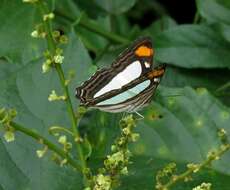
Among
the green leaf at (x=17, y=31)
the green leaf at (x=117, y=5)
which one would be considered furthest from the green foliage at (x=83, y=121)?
the green leaf at (x=117, y=5)

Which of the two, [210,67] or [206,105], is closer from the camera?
[206,105]

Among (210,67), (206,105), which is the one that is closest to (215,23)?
(210,67)

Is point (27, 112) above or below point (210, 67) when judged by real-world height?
above

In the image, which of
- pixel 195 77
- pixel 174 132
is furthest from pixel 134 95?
pixel 195 77

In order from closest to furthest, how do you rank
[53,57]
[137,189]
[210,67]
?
[53,57], [137,189], [210,67]

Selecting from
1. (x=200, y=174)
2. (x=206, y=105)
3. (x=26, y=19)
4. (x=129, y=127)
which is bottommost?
(x=200, y=174)

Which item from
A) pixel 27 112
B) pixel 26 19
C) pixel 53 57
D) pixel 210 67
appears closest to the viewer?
pixel 53 57

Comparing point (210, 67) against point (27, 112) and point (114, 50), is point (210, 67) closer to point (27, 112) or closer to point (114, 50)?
point (114, 50)

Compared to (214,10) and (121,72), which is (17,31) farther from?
(214,10)
